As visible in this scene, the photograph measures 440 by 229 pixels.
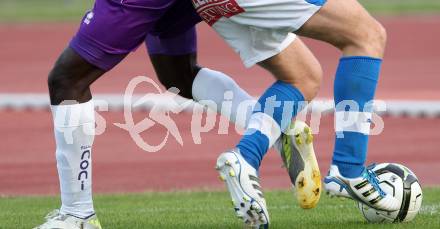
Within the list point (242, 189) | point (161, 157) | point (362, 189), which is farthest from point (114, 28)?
point (161, 157)

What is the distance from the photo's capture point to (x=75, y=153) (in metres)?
6.13

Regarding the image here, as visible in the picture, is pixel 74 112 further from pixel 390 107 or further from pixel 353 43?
pixel 390 107

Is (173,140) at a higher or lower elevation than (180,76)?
lower

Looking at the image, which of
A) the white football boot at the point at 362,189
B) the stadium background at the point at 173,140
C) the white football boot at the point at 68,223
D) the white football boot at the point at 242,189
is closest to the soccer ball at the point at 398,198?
the white football boot at the point at 362,189

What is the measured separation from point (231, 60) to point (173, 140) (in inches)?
326

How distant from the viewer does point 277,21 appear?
5793mm

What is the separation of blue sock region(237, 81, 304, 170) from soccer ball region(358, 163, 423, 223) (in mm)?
624

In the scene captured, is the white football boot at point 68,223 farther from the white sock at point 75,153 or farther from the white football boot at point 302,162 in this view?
the white football boot at point 302,162

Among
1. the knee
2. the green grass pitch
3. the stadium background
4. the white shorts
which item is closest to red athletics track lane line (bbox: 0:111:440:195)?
the stadium background

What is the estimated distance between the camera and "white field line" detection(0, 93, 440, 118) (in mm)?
12945

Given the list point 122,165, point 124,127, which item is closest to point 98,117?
point 124,127

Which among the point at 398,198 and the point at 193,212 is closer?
the point at 398,198

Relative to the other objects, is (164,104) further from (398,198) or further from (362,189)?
(362,189)

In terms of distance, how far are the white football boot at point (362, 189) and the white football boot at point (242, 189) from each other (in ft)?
1.45
